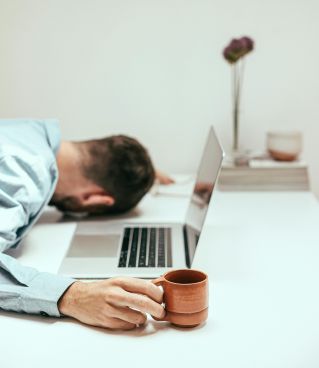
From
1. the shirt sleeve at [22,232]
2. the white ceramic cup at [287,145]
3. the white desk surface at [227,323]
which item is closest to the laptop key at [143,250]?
the white desk surface at [227,323]

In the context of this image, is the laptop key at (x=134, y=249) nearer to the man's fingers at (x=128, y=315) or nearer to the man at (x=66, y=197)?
the man at (x=66, y=197)

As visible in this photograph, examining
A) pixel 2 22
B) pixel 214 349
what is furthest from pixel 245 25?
pixel 214 349

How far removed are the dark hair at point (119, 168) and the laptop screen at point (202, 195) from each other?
0.18 metres

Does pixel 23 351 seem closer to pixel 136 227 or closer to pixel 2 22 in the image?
pixel 136 227

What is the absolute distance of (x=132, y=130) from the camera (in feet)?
6.89

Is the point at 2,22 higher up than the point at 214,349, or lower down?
higher up

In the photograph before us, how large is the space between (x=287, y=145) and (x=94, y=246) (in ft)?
2.79

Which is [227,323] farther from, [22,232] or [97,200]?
[97,200]

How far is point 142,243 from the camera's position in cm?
135

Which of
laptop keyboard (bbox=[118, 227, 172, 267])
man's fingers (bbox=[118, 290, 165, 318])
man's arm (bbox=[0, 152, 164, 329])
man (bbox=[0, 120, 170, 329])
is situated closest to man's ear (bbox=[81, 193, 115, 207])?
man (bbox=[0, 120, 170, 329])

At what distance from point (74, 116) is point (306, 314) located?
1.36 metres

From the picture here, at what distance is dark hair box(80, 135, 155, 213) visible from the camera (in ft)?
5.07

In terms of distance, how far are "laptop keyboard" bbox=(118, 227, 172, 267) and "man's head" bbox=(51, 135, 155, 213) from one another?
126 mm

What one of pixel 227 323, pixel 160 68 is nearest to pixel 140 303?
pixel 227 323
